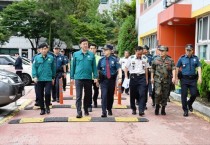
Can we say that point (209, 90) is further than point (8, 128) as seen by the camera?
Yes

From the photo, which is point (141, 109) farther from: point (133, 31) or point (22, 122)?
point (133, 31)

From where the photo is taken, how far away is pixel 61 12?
37219mm

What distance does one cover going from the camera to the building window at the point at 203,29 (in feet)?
43.7

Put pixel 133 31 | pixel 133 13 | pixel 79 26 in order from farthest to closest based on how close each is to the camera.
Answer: pixel 79 26, pixel 133 13, pixel 133 31

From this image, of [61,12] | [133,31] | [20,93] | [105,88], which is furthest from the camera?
[61,12]

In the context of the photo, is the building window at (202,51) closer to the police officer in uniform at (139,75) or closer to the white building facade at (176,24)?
the white building facade at (176,24)

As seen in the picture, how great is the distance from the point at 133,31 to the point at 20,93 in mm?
20238

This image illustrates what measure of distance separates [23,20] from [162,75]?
34112mm

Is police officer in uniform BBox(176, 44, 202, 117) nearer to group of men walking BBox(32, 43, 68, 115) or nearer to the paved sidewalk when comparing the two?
the paved sidewalk

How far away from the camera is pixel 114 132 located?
7141 millimetres

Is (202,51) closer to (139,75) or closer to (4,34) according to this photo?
(139,75)

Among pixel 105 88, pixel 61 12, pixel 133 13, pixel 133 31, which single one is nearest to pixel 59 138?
pixel 105 88

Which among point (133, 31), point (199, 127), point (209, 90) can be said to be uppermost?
point (133, 31)

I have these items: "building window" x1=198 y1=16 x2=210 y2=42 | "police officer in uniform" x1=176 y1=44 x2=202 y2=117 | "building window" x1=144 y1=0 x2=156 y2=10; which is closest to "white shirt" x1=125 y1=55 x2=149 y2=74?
"police officer in uniform" x1=176 y1=44 x2=202 y2=117
